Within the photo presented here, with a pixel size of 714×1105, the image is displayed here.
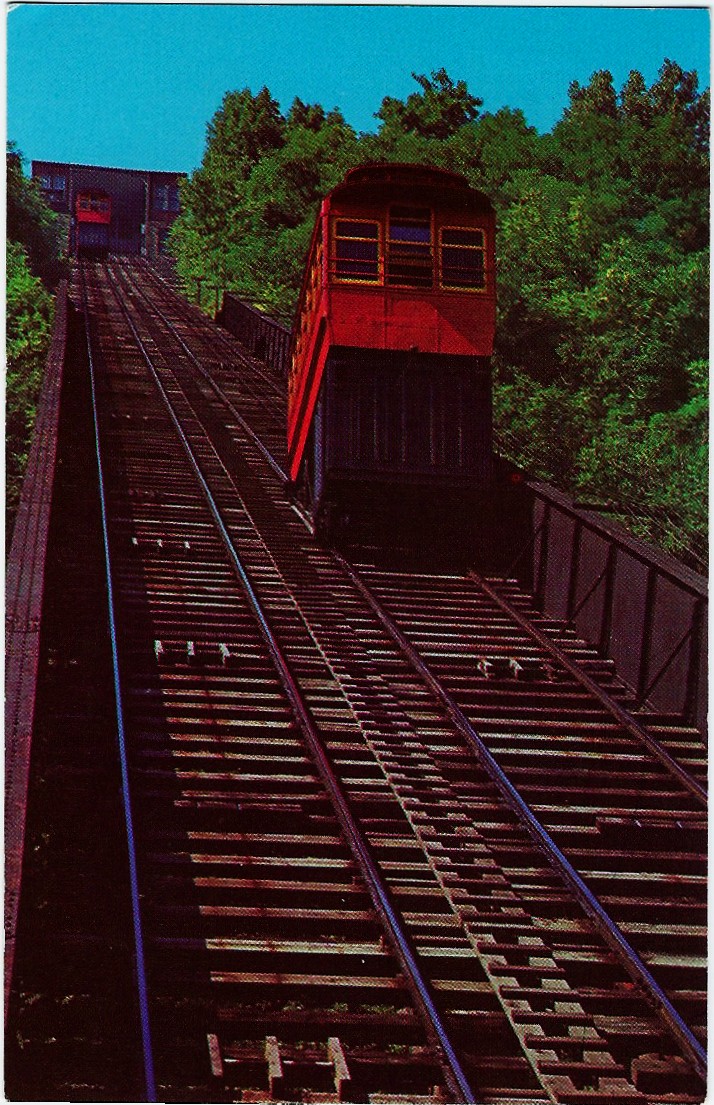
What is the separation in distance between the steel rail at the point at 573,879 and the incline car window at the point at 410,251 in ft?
12.4

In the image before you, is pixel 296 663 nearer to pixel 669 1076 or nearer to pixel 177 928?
pixel 177 928

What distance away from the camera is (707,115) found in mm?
8133

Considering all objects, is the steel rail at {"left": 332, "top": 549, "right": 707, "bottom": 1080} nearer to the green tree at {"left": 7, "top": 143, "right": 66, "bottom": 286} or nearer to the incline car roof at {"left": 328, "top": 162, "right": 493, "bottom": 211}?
the incline car roof at {"left": 328, "top": 162, "right": 493, "bottom": 211}

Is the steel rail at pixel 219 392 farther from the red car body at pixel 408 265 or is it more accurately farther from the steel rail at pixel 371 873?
the steel rail at pixel 371 873

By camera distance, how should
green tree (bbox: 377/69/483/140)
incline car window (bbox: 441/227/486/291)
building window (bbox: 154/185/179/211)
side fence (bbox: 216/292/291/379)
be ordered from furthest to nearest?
1. side fence (bbox: 216/292/291/379)
2. building window (bbox: 154/185/179/211)
3. incline car window (bbox: 441/227/486/291)
4. green tree (bbox: 377/69/483/140)

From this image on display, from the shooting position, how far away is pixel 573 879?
7.32 metres

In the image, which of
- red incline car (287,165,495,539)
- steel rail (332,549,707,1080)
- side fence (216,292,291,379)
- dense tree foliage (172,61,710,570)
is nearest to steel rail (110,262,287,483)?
side fence (216,292,291,379)

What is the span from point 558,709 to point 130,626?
3.63m

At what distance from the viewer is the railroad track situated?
5848 millimetres

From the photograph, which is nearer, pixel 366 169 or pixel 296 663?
pixel 296 663

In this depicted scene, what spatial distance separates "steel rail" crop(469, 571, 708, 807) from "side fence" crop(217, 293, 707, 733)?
0.41 metres

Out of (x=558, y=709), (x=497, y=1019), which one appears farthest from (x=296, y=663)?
(x=497, y=1019)

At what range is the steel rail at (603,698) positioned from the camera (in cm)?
858

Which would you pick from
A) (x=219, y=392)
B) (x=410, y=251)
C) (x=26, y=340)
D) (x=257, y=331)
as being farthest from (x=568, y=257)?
(x=257, y=331)
